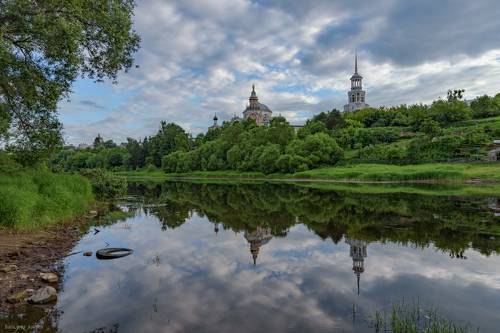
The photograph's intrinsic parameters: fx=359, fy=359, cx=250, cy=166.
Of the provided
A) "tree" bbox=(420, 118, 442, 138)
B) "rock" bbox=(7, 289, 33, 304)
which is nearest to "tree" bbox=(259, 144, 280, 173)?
"tree" bbox=(420, 118, 442, 138)

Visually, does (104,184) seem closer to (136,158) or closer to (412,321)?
(412,321)

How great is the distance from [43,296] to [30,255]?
16.8 ft

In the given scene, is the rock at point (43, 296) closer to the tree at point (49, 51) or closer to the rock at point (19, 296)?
the rock at point (19, 296)

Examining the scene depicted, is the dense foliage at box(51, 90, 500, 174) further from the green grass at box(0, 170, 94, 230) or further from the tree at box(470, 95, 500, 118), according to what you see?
the green grass at box(0, 170, 94, 230)

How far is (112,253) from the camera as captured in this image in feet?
54.1

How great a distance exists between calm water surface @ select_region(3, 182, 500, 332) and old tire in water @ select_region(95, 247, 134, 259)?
0.48m

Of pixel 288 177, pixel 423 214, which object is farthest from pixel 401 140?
pixel 423 214

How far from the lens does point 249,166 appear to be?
101 meters

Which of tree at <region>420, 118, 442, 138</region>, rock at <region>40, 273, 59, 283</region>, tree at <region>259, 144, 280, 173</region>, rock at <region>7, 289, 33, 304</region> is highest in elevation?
tree at <region>420, 118, 442, 138</region>

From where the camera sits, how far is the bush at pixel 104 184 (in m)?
39.4

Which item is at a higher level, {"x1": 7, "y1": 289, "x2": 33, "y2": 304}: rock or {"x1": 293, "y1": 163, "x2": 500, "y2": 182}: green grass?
{"x1": 293, "y1": 163, "x2": 500, "y2": 182}: green grass

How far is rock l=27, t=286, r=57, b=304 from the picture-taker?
10086 mm

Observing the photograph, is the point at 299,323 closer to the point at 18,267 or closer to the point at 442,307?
the point at 442,307

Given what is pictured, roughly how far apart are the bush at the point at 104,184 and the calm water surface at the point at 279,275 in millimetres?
14984
